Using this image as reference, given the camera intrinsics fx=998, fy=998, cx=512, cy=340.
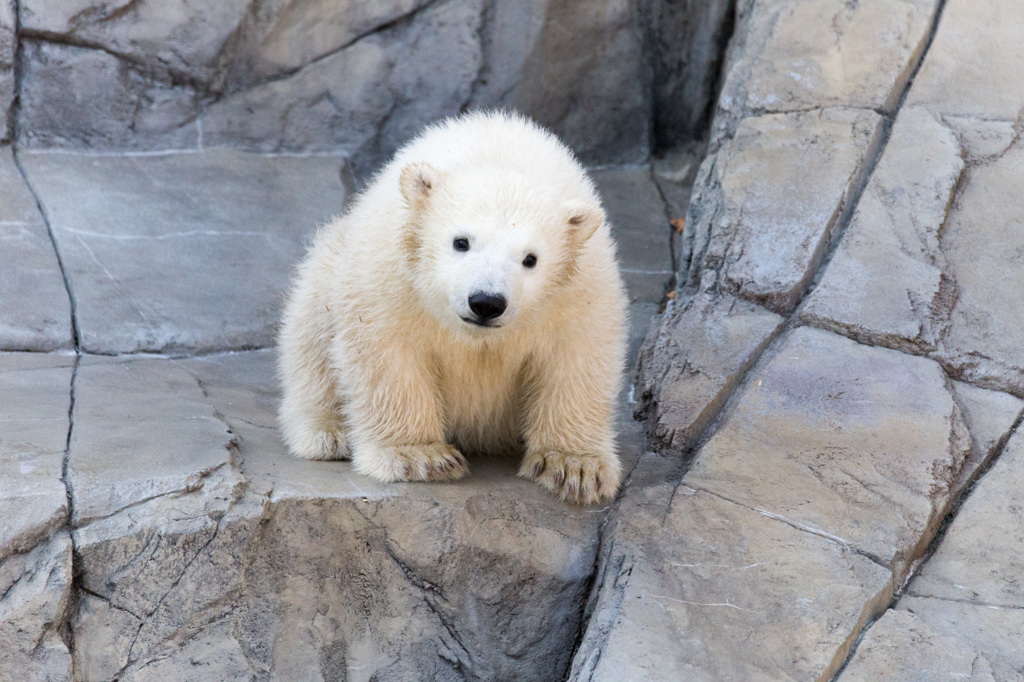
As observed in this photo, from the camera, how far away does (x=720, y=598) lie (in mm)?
3281

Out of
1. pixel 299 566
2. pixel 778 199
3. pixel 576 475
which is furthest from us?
pixel 778 199

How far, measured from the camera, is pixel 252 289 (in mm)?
5730


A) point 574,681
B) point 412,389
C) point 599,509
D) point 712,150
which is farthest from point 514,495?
point 712,150

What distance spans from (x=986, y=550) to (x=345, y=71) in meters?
5.06

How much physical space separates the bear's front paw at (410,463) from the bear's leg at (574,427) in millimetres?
336

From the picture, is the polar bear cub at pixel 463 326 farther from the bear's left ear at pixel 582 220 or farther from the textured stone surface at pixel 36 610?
the textured stone surface at pixel 36 610

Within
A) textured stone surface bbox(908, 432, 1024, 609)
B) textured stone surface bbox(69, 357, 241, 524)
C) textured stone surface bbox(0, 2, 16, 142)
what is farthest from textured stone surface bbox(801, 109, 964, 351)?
textured stone surface bbox(0, 2, 16, 142)

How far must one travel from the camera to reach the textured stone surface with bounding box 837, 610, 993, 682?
9.89ft

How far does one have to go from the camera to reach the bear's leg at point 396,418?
12.3ft

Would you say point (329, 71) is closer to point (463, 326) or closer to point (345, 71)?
point (345, 71)

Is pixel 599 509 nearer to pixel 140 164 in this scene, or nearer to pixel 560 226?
Answer: pixel 560 226

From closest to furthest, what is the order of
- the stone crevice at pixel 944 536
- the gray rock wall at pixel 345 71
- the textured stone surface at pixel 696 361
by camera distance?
1. the stone crevice at pixel 944 536
2. the textured stone surface at pixel 696 361
3. the gray rock wall at pixel 345 71

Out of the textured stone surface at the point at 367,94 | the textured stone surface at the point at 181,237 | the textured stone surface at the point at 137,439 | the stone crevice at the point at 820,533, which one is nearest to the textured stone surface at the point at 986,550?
the stone crevice at the point at 820,533

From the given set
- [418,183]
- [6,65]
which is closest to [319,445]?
[418,183]
